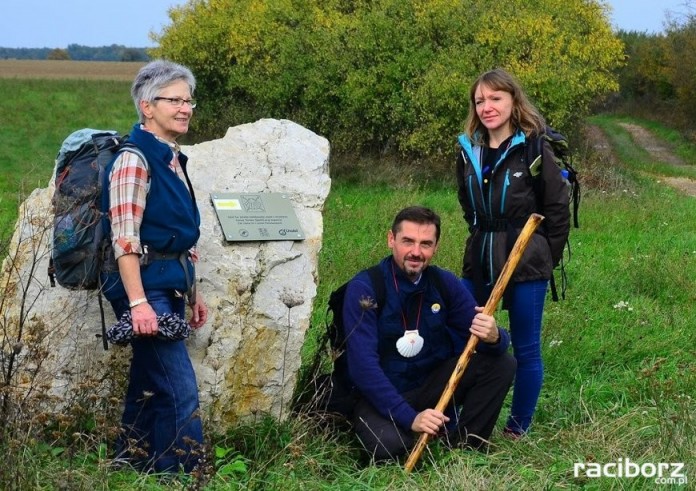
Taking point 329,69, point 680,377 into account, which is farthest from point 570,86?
point 680,377

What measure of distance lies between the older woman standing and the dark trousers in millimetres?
878

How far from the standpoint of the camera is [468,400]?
4.72m

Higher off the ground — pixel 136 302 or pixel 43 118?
pixel 43 118

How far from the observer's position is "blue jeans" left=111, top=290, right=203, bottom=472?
13.6 ft

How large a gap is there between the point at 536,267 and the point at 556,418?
43.8 inches

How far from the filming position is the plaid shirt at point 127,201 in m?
3.91

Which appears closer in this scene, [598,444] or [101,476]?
[101,476]

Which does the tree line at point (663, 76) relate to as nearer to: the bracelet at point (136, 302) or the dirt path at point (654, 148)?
the dirt path at point (654, 148)

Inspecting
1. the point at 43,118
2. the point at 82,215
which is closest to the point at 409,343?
the point at 82,215

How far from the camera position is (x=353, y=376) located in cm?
461

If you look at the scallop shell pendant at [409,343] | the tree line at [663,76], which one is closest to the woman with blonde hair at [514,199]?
the scallop shell pendant at [409,343]

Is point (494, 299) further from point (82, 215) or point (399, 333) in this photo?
point (82, 215)

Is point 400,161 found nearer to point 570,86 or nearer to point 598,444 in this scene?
point 570,86

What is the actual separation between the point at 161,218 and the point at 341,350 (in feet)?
4.17
